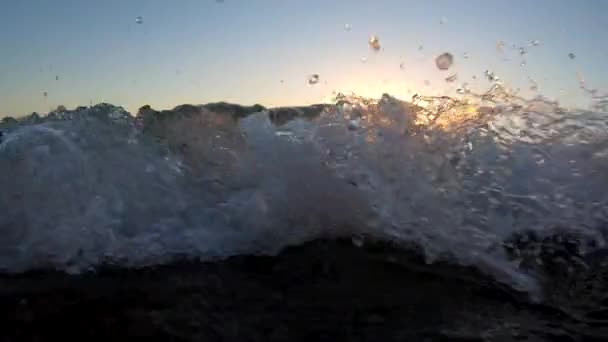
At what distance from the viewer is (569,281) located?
261 cm

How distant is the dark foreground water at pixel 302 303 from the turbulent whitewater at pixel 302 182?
0.73ft

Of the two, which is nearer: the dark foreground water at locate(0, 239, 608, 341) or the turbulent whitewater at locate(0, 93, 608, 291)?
the dark foreground water at locate(0, 239, 608, 341)

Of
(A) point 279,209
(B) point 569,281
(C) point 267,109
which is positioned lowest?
(B) point 569,281

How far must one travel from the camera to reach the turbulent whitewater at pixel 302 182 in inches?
117

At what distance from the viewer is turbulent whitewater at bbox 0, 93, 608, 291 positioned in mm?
2982

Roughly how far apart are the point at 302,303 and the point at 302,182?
4.81ft

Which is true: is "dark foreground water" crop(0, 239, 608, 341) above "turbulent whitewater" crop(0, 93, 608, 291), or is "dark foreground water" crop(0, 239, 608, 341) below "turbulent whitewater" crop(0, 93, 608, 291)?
below

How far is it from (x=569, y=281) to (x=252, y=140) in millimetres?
2122

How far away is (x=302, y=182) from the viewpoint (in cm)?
354

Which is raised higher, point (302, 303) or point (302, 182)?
point (302, 182)

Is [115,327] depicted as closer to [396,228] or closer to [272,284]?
[272,284]

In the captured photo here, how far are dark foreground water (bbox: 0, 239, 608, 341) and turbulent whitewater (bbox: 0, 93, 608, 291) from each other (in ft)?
0.73

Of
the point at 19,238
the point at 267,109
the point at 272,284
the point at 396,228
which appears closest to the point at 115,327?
the point at 272,284

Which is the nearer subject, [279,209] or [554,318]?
[554,318]
